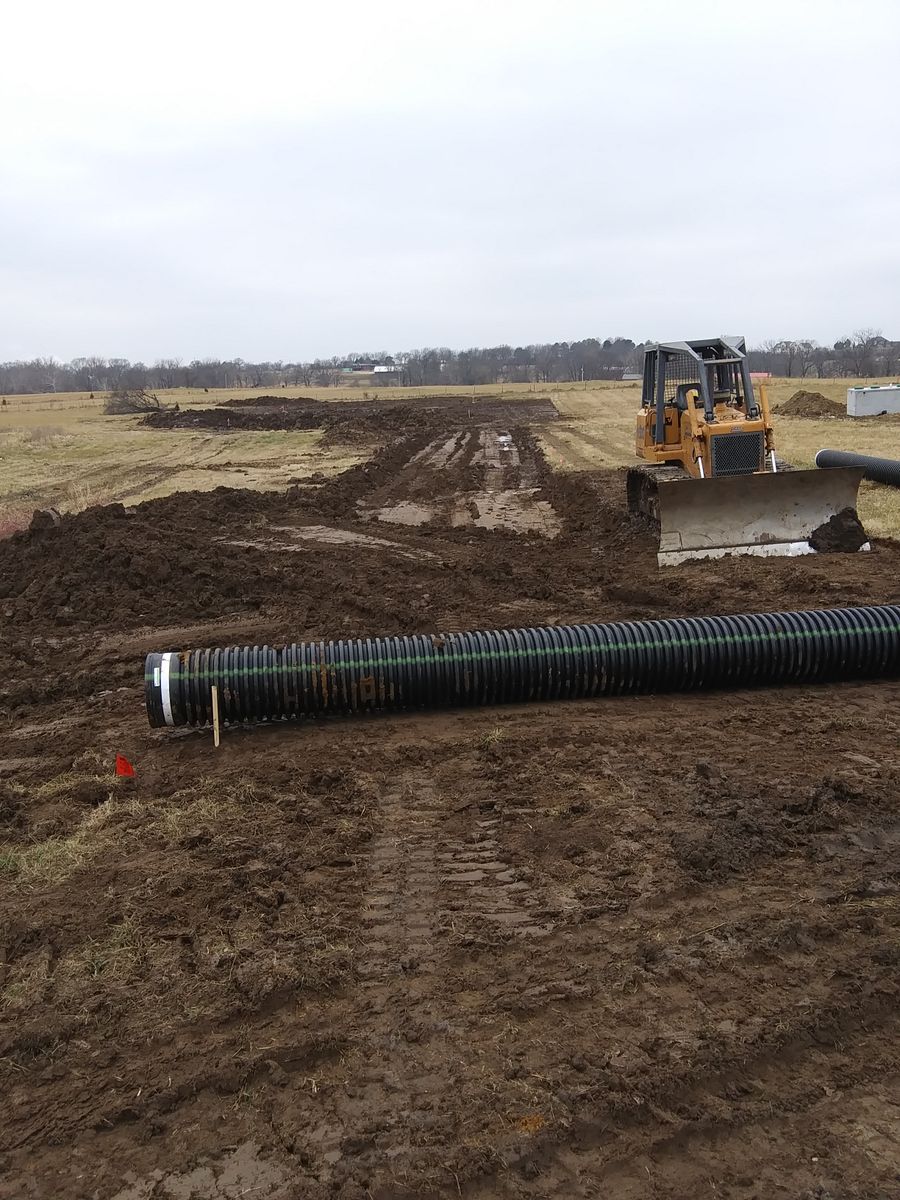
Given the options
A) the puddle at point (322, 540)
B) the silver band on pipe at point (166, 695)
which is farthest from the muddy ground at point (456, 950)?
the puddle at point (322, 540)

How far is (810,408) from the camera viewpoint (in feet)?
121

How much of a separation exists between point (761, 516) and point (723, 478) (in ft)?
2.80

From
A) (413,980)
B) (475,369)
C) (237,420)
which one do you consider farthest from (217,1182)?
(475,369)

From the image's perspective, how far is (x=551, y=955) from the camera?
12.7 feet

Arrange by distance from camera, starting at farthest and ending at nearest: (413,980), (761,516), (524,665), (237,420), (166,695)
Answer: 1. (237,420)
2. (761,516)
3. (524,665)
4. (166,695)
5. (413,980)

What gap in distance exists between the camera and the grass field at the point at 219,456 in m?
20.1

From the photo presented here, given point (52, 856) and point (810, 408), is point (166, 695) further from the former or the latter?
point (810, 408)

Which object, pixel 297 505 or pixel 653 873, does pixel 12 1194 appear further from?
pixel 297 505

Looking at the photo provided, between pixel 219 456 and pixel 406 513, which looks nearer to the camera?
pixel 406 513

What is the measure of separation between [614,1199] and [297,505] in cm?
1491

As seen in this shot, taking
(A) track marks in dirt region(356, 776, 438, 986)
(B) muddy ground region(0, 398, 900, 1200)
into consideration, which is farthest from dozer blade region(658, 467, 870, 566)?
(A) track marks in dirt region(356, 776, 438, 986)

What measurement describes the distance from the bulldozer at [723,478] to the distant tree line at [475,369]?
3431 inches

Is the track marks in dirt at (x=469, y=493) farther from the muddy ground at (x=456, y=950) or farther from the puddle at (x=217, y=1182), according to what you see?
the puddle at (x=217, y=1182)

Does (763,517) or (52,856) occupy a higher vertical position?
(763,517)
